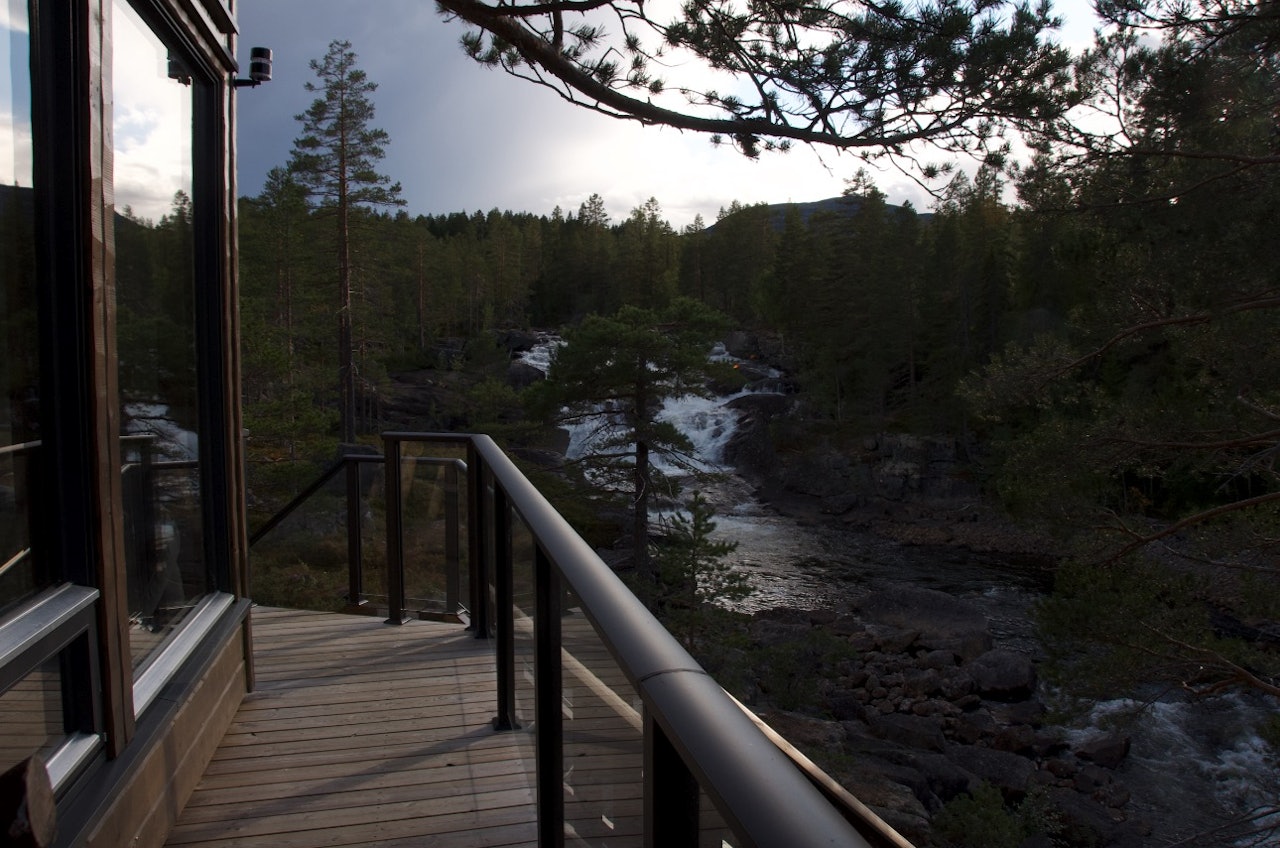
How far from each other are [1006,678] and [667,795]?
16126 millimetres

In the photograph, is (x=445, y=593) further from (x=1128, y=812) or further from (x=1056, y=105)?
(x=1128, y=812)

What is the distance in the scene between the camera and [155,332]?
284cm

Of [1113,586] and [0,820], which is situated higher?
A: [0,820]

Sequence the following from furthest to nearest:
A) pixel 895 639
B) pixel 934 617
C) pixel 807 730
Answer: pixel 934 617, pixel 895 639, pixel 807 730

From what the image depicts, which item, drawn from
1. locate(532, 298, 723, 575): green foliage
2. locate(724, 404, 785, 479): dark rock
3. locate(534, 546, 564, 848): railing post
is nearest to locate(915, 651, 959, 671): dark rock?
locate(532, 298, 723, 575): green foliage

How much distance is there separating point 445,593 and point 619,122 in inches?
Result: 111

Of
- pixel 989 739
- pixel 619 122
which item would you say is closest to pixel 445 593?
pixel 619 122

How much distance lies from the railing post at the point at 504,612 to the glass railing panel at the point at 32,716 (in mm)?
1278

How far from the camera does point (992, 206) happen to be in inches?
1982

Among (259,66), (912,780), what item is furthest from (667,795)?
(912,780)

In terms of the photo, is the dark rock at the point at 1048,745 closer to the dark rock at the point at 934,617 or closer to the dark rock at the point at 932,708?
the dark rock at the point at 932,708

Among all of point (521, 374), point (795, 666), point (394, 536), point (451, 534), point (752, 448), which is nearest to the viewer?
point (451, 534)

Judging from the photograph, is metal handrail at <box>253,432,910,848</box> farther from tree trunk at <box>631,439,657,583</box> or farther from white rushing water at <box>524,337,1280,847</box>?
tree trunk at <box>631,439,657,583</box>

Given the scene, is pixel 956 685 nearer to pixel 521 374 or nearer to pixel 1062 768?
pixel 1062 768
